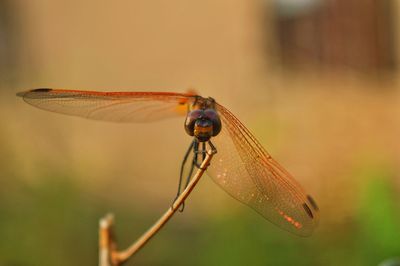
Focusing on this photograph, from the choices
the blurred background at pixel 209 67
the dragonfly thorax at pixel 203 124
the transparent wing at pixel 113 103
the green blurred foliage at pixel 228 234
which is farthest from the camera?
the blurred background at pixel 209 67

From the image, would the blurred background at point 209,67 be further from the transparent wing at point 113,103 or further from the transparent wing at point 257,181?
the transparent wing at point 257,181

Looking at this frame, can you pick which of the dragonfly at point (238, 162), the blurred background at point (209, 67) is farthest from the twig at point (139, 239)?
the blurred background at point (209, 67)

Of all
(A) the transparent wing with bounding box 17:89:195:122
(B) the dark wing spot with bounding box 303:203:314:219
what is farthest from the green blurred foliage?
(B) the dark wing spot with bounding box 303:203:314:219

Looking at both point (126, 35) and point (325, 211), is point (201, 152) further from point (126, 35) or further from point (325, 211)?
point (126, 35)

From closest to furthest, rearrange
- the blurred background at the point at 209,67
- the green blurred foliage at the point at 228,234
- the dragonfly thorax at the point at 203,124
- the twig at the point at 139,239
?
the twig at the point at 139,239 < the dragonfly thorax at the point at 203,124 < the green blurred foliage at the point at 228,234 < the blurred background at the point at 209,67

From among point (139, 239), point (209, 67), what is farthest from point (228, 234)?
point (209, 67)

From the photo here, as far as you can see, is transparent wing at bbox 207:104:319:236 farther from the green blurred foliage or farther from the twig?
the green blurred foliage
